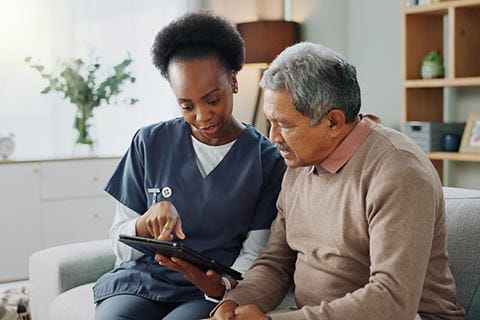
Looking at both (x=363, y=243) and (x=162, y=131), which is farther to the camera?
(x=162, y=131)

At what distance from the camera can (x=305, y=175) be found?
6.00ft

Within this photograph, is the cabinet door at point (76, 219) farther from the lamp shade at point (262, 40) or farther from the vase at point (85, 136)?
the lamp shade at point (262, 40)

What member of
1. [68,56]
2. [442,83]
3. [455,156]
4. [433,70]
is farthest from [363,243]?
[68,56]

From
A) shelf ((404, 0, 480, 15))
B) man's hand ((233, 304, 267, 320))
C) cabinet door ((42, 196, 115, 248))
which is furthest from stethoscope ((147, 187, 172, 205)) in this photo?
cabinet door ((42, 196, 115, 248))

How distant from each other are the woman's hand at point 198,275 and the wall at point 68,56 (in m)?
2.87

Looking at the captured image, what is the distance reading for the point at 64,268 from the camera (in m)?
2.45

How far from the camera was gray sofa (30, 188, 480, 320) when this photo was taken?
180 cm

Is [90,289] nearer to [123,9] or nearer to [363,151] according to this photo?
[363,151]

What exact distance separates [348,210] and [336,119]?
0.65ft

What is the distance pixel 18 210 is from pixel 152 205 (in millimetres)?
2420

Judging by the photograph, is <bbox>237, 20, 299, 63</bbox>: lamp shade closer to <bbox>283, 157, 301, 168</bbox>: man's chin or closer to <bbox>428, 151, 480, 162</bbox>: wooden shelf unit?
<bbox>428, 151, 480, 162</bbox>: wooden shelf unit

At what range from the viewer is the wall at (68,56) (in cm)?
452

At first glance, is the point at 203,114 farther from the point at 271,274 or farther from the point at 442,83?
the point at 442,83

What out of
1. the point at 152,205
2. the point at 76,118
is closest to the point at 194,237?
the point at 152,205
